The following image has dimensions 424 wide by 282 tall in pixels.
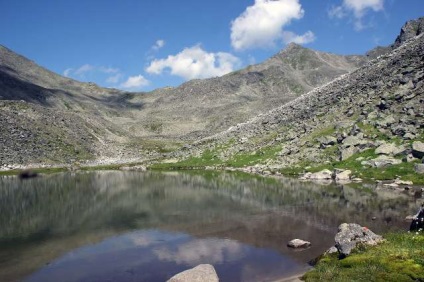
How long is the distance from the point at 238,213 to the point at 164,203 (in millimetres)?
19270

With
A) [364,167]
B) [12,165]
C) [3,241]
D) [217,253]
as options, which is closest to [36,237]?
[3,241]

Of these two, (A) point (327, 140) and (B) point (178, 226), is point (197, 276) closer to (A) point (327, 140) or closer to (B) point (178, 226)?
(B) point (178, 226)

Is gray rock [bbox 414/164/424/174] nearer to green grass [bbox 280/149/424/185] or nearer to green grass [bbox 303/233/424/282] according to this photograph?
green grass [bbox 280/149/424/185]

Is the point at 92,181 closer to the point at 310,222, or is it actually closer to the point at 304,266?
the point at 310,222

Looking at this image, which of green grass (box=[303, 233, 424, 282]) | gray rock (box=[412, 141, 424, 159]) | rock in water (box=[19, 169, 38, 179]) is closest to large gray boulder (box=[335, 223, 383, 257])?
green grass (box=[303, 233, 424, 282])

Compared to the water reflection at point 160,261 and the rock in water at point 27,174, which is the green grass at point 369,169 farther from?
the rock in water at point 27,174

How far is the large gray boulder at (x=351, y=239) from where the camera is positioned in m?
34.6

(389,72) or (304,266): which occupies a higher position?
(389,72)

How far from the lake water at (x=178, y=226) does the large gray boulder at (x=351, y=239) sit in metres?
4.66

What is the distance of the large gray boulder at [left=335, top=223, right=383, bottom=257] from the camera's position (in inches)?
1362

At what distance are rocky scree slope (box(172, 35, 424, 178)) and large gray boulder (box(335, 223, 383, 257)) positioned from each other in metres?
59.8

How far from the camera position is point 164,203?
3120 inches

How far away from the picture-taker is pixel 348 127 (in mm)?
119812

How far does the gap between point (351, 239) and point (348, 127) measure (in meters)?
90.1
